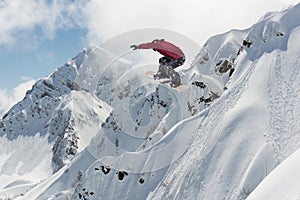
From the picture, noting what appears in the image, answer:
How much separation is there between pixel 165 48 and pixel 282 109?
23.0 meters

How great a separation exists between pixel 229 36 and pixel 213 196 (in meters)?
70.9

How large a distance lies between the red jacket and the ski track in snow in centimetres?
1764

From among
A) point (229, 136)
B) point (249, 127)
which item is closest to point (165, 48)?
point (249, 127)

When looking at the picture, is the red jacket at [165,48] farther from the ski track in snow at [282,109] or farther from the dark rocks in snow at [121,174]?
the dark rocks in snow at [121,174]

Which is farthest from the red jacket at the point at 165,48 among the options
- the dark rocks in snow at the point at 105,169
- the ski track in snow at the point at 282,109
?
the dark rocks in snow at the point at 105,169

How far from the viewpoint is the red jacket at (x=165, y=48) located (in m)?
19.1

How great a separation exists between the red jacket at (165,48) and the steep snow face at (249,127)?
17043 millimetres

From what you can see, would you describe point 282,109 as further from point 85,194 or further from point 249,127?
point 85,194

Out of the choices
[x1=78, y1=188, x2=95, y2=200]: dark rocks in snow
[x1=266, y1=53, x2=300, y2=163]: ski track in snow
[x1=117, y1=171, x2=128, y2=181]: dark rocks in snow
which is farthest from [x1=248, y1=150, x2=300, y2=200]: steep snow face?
[x1=78, y1=188, x2=95, y2=200]: dark rocks in snow

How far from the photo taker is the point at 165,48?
19641 mm

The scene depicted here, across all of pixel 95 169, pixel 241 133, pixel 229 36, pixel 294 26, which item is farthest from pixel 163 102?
pixel 241 133

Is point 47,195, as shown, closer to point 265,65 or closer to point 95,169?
point 95,169

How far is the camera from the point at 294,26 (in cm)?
4988

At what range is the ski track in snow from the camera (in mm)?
34625
